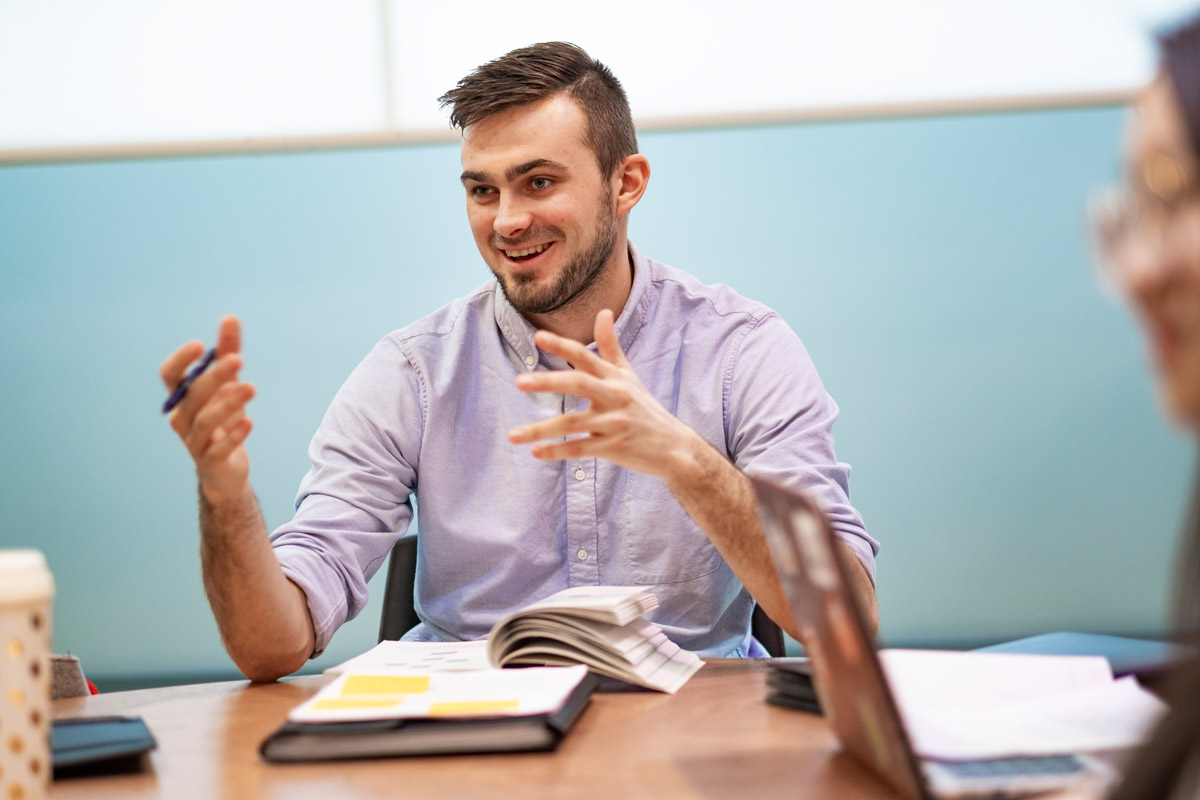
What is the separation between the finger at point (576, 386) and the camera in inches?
46.4

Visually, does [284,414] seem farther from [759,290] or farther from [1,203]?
[759,290]

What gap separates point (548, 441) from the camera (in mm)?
1730

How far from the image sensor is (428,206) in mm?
3082

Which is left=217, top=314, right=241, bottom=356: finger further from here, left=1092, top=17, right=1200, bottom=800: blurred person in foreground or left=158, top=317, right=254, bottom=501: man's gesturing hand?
left=1092, top=17, right=1200, bottom=800: blurred person in foreground

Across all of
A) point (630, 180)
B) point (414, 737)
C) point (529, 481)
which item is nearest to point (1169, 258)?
point (414, 737)

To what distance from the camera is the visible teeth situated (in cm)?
179

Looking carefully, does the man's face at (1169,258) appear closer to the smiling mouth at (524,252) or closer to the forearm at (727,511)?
the forearm at (727,511)

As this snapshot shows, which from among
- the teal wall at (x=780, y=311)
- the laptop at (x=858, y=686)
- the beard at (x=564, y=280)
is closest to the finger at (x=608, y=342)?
the beard at (x=564, y=280)

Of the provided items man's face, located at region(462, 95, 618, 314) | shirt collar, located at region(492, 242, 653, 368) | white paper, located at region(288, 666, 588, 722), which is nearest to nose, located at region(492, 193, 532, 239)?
man's face, located at region(462, 95, 618, 314)

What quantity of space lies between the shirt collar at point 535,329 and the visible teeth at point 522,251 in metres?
0.07

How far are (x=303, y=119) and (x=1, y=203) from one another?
0.94 m

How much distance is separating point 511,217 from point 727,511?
2.27 feet

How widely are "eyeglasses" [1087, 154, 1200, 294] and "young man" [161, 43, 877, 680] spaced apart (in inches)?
27.6

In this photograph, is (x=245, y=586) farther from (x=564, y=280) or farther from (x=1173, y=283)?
(x=1173, y=283)
